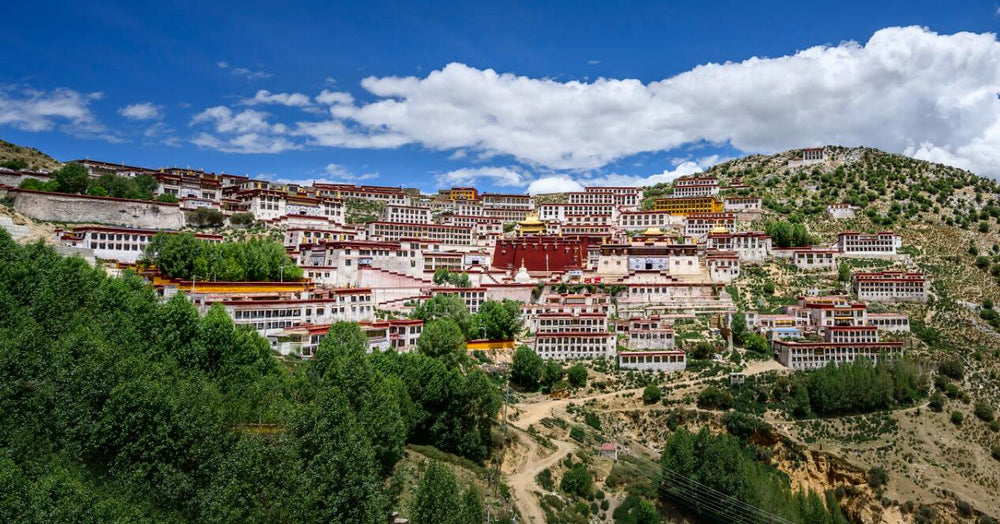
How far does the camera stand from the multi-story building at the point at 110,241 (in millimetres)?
42875

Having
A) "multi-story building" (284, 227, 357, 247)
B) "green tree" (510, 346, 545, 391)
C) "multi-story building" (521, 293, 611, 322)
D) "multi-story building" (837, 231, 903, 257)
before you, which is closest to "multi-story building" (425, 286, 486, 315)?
"multi-story building" (521, 293, 611, 322)

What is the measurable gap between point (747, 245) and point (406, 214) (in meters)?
36.7

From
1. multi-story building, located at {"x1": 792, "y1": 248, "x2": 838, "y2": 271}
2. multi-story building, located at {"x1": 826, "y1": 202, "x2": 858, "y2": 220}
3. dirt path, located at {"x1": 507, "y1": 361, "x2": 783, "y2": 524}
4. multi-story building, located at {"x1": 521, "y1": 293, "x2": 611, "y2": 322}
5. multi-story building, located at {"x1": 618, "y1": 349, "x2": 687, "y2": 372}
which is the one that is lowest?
dirt path, located at {"x1": 507, "y1": 361, "x2": 783, "y2": 524}

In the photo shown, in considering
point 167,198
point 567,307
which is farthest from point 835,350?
point 167,198

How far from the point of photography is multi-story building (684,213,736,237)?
233 feet

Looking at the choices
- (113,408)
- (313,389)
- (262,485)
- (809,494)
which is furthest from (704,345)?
(113,408)

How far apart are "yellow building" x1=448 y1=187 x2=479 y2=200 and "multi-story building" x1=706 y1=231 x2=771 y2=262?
38457 mm

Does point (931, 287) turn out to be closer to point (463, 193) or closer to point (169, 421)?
point (463, 193)

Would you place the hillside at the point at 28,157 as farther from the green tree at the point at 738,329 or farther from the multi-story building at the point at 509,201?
Result: the green tree at the point at 738,329

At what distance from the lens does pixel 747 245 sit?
204 ft

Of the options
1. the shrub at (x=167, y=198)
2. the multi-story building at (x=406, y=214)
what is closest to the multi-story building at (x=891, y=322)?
the multi-story building at (x=406, y=214)

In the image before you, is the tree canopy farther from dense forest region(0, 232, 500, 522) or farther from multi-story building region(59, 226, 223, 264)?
dense forest region(0, 232, 500, 522)

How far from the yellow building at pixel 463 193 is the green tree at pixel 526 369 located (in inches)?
1999

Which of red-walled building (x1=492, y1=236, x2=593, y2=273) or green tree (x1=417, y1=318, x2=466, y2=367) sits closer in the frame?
green tree (x1=417, y1=318, x2=466, y2=367)
